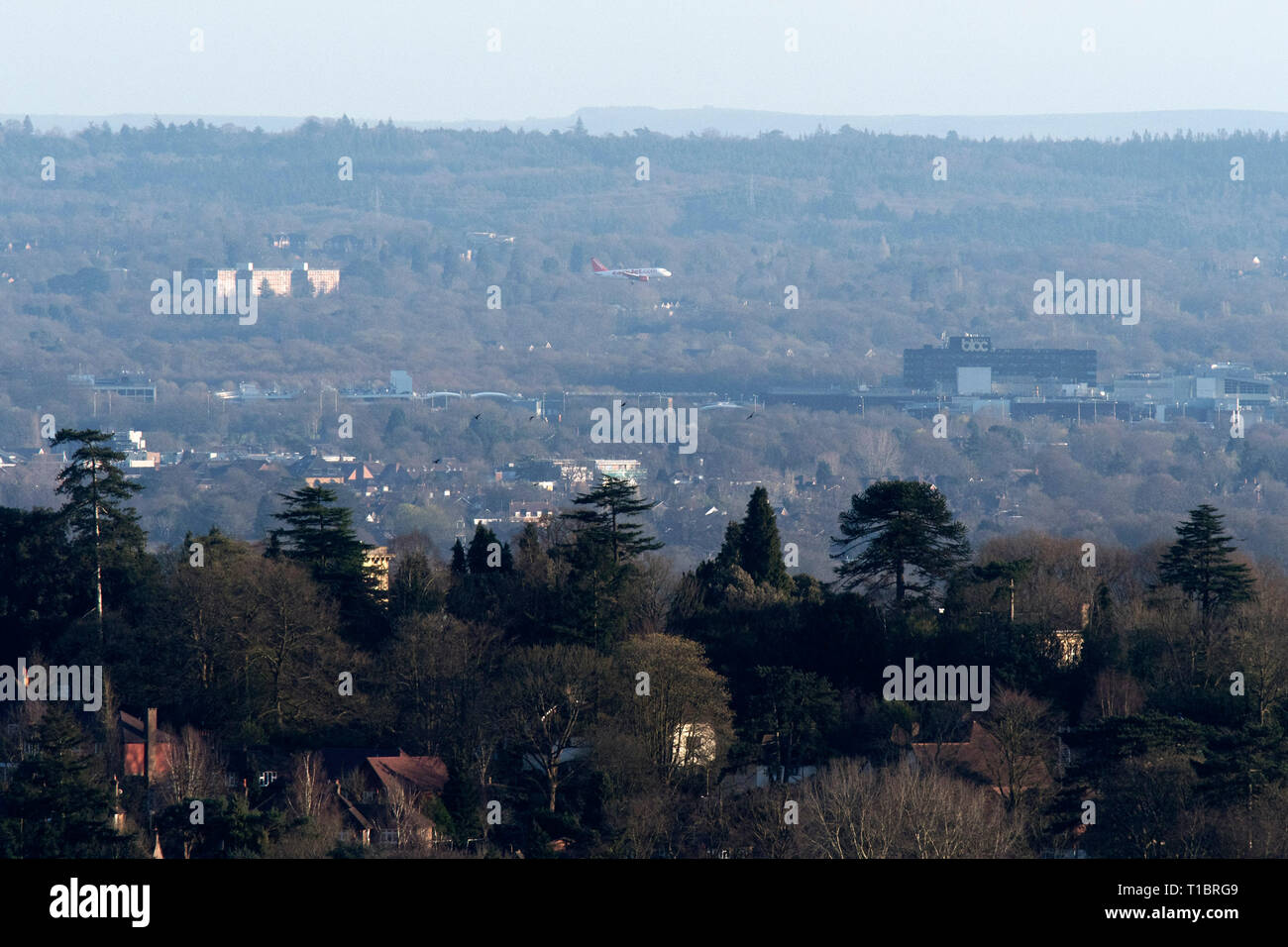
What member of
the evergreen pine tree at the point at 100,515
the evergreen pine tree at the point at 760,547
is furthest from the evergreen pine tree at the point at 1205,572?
the evergreen pine tree at the point at 100,515

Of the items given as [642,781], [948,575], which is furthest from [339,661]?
[948,575]

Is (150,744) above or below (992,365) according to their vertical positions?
above

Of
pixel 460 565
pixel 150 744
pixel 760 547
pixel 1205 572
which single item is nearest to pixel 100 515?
pixel 460 565

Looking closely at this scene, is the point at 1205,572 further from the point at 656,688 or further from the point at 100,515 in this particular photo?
the point at 100,515

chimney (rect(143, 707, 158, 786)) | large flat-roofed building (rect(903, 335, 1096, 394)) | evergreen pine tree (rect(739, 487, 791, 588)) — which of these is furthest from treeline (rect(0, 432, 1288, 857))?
large flat-roofed building (rect(903, 335, 1096, 394))

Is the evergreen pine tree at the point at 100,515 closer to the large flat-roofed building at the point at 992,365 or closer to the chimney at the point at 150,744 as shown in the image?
the chimney at the point at 150,744

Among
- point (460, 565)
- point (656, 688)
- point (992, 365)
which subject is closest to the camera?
point (656, 688)
